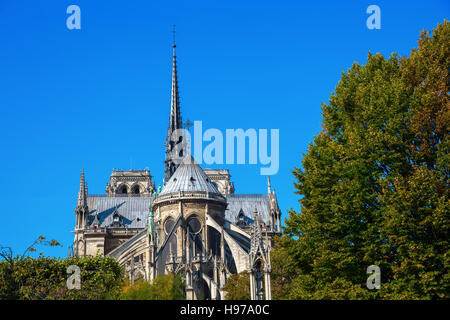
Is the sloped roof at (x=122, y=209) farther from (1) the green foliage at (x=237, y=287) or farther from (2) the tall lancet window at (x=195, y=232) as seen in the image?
(1) the green foliage at (x=237, y=287)

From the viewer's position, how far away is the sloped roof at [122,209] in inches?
4545

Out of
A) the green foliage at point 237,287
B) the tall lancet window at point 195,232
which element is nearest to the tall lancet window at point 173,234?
the tall lancet window at point 195,232

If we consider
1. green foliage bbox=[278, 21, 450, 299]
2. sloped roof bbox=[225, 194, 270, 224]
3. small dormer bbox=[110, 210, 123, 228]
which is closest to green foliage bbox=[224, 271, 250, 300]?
green foliage bbox=[278, 21, 450, 299]

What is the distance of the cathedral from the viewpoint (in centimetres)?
7200

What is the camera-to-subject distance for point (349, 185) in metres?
36.3

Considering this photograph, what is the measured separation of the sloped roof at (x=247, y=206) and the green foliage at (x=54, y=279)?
55.9m

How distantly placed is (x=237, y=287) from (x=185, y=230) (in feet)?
67.9

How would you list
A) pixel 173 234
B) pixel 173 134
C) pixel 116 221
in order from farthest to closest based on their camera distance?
pixel 173 134, pixel 116 221, pixel 173 234

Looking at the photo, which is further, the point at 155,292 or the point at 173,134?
the point at 173,134

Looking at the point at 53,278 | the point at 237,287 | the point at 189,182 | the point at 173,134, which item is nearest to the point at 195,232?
the point at 189,182

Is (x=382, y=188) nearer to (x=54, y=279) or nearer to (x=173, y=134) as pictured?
(x=54, y=279)

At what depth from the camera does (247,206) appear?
120125 millimetres

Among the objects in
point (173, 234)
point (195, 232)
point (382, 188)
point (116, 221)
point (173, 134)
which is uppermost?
point (173, 134)
